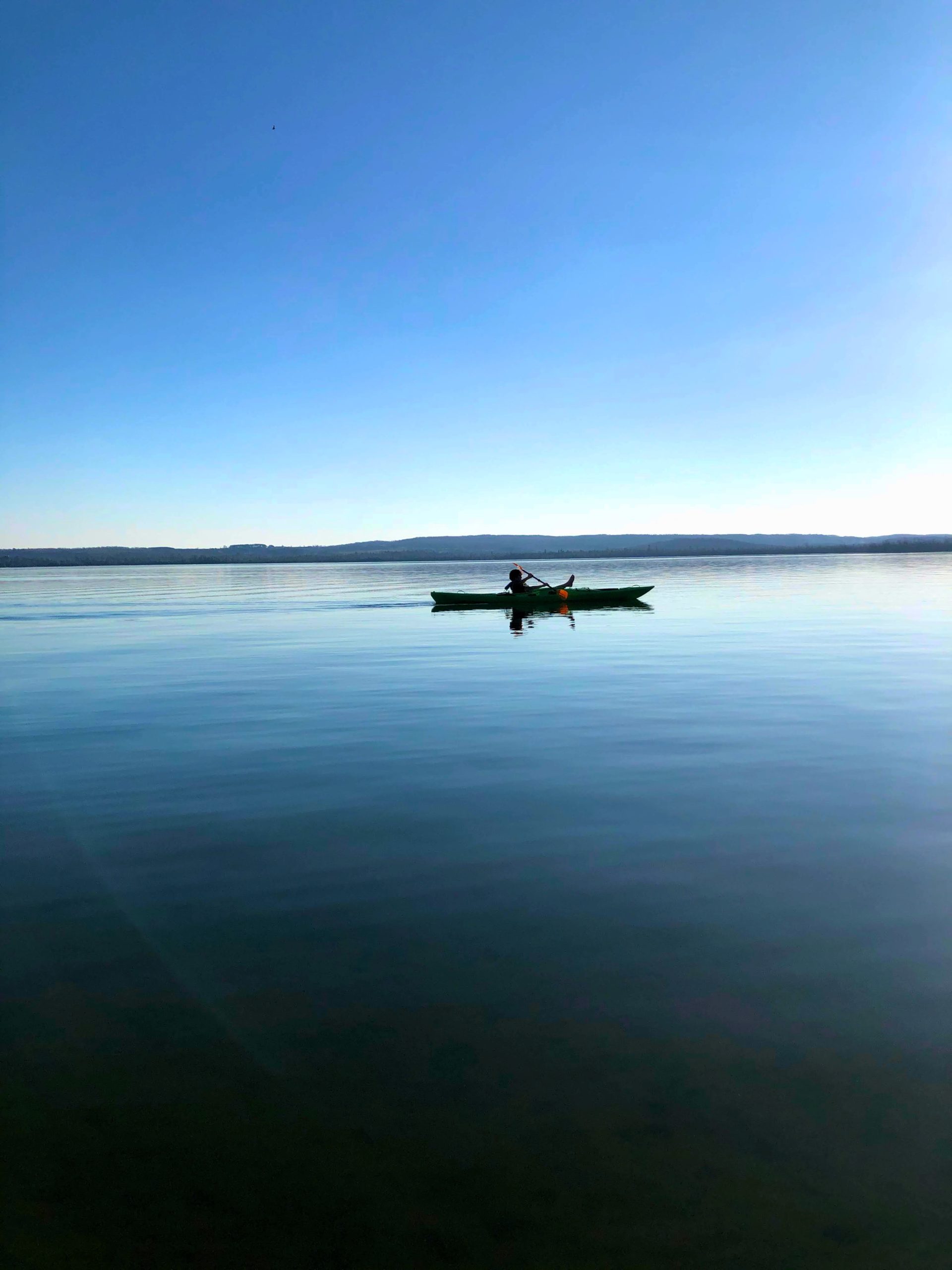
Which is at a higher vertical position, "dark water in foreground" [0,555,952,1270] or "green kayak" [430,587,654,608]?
"green kayak" [430,587,654,608]

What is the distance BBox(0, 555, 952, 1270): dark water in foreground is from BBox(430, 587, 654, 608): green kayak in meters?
31.9

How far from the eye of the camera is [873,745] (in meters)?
13.8

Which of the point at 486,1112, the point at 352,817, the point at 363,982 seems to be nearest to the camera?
the point at 486,1112

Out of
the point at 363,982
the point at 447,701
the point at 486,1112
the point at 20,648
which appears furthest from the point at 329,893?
the point at 20,648

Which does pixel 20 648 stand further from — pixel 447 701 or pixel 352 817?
pixel 352 817

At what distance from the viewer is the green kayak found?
47.2m

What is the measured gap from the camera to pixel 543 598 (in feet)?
154

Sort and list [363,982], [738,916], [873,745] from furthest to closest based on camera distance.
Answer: [873,745], [738,916], [363,982]

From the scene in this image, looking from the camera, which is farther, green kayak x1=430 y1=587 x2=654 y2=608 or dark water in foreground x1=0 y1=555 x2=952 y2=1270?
green kayak x1=430 y1=587 x2=654 y2=608

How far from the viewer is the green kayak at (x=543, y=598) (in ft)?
155

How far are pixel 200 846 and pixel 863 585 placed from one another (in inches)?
2685

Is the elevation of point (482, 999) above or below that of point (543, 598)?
below

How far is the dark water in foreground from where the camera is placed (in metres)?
4.04

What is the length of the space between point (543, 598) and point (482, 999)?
4159 centimetres
